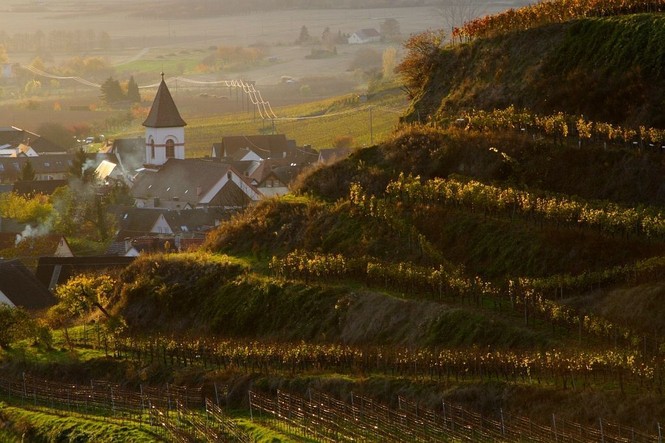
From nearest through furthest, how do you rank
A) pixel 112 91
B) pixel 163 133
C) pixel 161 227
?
1. pixel 161 227
2. pixel 163 133
3. pixel 112 91

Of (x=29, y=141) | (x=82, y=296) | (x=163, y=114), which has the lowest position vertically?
(x=29, y=141)

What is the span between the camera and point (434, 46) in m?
64.4

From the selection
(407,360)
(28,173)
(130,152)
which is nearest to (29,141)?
(130,152)

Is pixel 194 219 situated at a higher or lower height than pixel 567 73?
lower

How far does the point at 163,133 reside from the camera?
110 metres

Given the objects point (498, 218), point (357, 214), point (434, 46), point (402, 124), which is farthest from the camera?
point (434, 46)

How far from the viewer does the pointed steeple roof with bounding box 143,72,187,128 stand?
109625 millimetres

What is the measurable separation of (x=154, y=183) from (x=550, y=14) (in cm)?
4615

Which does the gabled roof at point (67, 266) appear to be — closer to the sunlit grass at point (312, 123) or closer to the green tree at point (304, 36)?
the sunlit grass at point (312, 123)

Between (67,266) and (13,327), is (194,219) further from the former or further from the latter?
(13,327)

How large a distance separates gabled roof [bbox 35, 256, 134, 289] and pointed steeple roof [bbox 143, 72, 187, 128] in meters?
36.3

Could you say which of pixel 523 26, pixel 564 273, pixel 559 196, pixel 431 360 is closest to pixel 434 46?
pixel 523 26

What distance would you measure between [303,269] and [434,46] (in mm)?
17369

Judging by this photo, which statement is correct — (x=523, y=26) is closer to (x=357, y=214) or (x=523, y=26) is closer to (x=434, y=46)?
(x=434, y=46)
